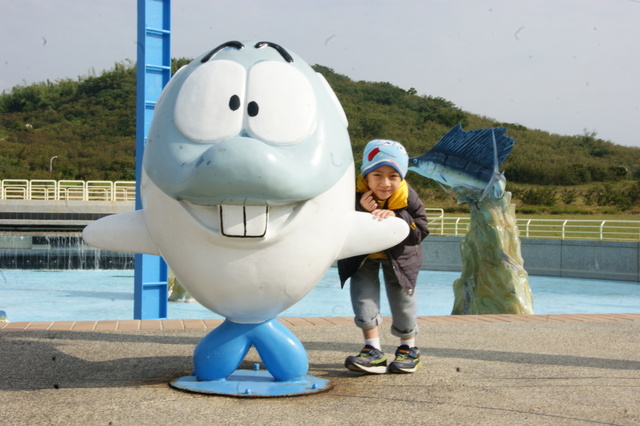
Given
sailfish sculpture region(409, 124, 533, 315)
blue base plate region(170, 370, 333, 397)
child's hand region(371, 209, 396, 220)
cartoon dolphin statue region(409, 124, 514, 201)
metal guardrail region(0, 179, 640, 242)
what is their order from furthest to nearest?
metal guardrail region(0, 179, 640, 242) → cartoon dolphin statue region(409, 124, 514, 201) → sailfish sculpture region(409, 124, 533, 315) → child's hand region(371, 209, 396, 220) → blue base plate region(170, 370, 333, 397)

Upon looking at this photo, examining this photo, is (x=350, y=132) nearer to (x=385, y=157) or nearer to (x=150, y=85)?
(x=150, y=85)

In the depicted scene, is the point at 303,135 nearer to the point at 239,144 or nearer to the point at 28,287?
the point at 239,144

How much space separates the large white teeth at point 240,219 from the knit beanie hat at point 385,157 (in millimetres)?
874

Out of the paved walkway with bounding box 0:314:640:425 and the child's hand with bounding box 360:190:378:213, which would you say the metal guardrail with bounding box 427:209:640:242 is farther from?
the child's hand with bounding box 360:190:378:213

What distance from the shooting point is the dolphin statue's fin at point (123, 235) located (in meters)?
3.77

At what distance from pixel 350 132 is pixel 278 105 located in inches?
1927

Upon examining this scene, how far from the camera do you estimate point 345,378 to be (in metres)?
4.03

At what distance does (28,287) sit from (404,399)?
11.8m

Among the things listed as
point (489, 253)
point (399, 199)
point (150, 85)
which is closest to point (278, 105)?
point (399, 199)

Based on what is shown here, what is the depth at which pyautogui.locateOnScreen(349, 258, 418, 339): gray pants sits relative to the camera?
4.15 meters

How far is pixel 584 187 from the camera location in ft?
140

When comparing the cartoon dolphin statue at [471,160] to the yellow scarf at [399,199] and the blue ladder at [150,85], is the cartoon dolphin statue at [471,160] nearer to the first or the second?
the blue ladder at [150,85]

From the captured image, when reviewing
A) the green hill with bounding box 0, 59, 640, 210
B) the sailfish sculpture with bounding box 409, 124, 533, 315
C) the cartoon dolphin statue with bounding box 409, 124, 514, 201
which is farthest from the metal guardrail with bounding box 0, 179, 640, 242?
the green hill with bounding box 0, 59, 640, 210

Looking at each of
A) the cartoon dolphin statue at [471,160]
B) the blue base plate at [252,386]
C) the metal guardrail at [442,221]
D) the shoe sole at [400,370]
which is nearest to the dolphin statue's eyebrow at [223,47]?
the blue base plate at [252,386]
